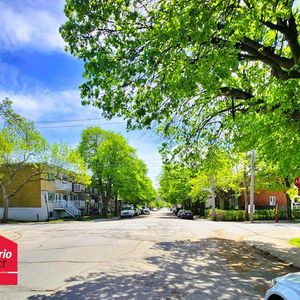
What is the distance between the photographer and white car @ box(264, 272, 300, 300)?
180 inches

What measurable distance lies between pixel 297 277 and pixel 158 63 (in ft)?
19.8

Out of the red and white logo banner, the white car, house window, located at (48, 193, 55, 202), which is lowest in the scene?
the white car

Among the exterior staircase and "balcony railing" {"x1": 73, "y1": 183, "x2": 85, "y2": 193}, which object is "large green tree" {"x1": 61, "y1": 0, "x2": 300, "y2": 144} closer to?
the exterior staircase

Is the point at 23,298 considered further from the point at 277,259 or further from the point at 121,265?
the point at 277,259

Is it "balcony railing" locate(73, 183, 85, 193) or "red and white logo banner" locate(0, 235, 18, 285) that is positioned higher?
"balcony railing" locate(73, 183, 85, 193)

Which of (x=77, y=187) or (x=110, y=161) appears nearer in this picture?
(x=110, y=161)

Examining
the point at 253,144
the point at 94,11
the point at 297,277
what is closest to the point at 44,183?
the point at 253,144

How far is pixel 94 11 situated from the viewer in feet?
31.9

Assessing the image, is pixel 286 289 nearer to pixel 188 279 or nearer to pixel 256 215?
pixel 188 279

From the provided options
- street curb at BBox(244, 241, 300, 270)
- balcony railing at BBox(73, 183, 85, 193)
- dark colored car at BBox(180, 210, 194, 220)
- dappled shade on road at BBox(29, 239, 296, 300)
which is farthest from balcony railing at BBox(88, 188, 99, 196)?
dappled shade on road at BBox(29, 239, 296, 300)

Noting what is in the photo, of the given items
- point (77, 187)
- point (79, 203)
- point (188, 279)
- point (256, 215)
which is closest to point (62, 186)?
point (79, 203)

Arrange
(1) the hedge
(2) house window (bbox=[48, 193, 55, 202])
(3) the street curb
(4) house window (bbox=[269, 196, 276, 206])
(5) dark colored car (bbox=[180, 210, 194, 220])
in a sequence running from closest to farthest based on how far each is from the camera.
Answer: (3) the street curb, (1) the hedge, (5) dark colored car (bbox=[180, 210, 194, 220]), (2) house window (bbox=[48, 193, 55, 202]), (4) house window (bbox=[269, 196, 276, 206])

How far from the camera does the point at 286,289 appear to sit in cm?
478

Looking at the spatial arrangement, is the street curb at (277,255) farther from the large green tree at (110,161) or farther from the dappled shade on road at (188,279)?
the large green tree at (110,161)
